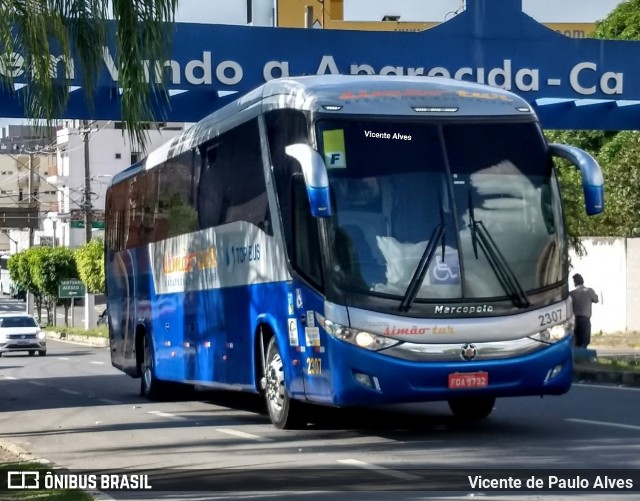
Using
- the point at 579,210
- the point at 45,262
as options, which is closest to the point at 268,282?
the point at 579,210

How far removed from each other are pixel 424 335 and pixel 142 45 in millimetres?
3811

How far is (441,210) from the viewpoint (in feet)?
41.3

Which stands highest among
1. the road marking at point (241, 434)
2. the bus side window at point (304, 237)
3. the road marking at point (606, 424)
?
the bus side window at point (304, 237)

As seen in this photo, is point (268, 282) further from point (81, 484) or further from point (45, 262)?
point (45, 262)

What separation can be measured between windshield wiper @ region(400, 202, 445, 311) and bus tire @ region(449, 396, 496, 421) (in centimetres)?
287

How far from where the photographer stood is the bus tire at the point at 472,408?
14.8 m

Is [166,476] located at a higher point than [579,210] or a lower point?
lower

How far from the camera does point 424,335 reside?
12.3 metres

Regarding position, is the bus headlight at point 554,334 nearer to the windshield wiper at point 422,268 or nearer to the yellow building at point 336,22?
the windshield wiper at point 422,268

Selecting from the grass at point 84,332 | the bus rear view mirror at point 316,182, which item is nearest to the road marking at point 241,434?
the bus rear view mirror at point 316,182

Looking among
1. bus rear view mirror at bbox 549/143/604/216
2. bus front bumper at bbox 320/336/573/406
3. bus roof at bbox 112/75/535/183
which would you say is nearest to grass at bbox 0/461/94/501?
bus front bumper at bbox 320/336/573/406

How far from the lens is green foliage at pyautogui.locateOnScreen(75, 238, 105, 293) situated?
2509 inches

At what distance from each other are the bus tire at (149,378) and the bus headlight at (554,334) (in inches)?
369

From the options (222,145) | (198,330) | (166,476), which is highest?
(222,145)
